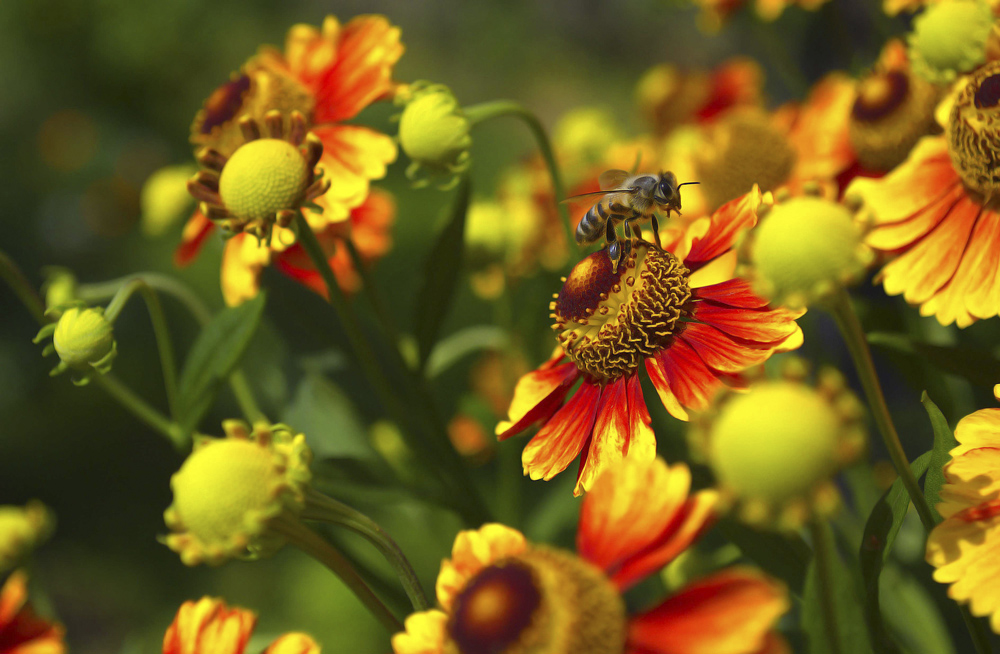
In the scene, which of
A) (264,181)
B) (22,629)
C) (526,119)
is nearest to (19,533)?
(22,629)

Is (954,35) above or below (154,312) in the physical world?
above

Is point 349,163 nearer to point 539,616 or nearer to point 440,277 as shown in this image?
point 440,277

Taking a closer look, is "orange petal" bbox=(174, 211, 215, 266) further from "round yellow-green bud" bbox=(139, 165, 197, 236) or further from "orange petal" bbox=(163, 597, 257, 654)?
"orange petal" bbox=(163, 597, 257, 654)

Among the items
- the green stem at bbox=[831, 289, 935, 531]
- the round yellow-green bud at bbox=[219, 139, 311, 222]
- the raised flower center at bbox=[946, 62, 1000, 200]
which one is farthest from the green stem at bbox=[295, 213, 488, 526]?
the raised flower center at bbox=[946, 62, 1000, 200]

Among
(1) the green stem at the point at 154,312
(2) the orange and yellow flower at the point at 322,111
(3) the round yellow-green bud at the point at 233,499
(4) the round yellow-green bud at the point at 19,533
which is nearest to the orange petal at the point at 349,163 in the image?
(2) the orange and yellow flower at the point at 322,111

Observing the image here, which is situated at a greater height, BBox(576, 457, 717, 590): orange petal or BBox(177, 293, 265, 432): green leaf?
BBox(576, 457, 717, 590): orange petal
